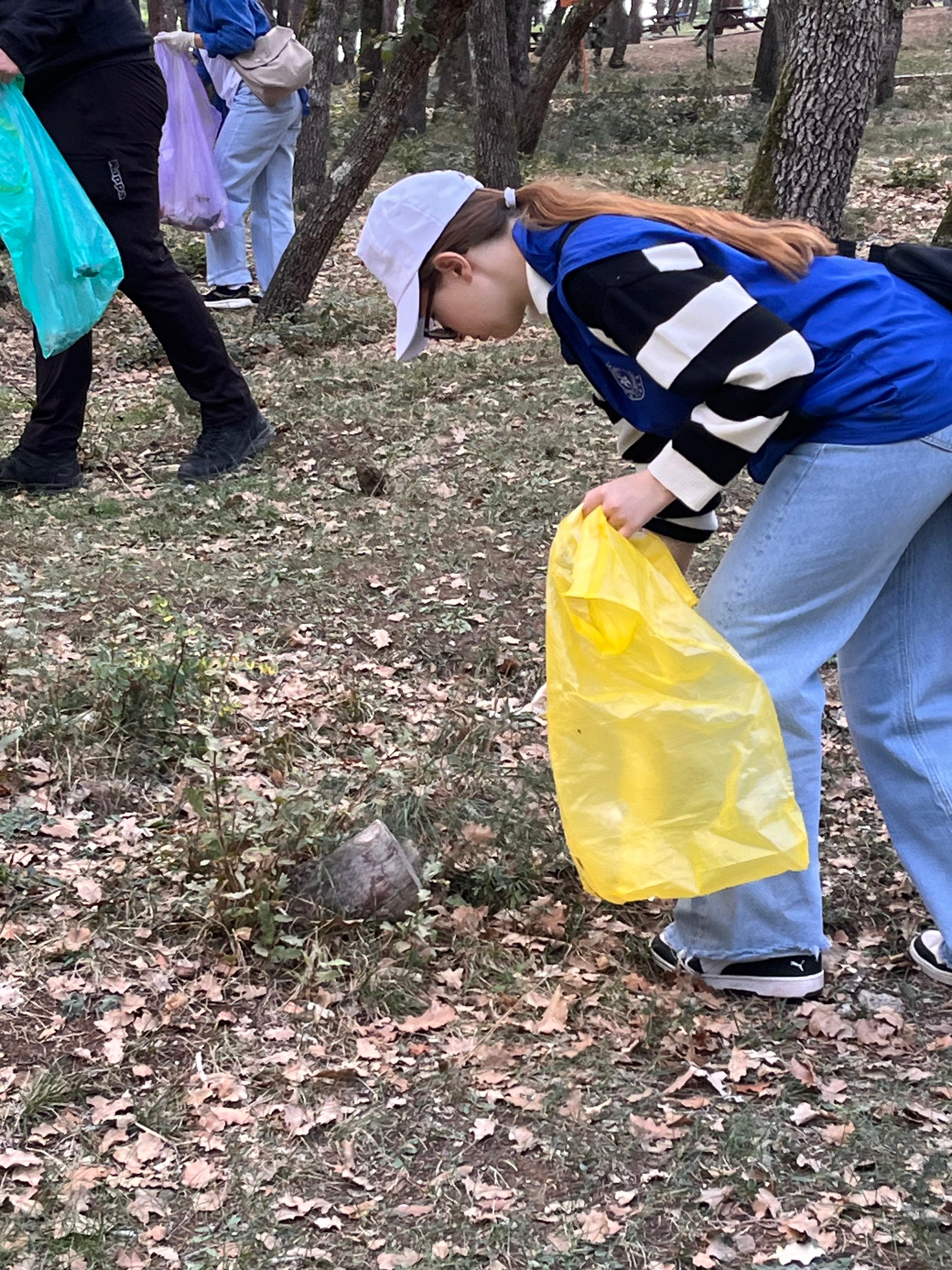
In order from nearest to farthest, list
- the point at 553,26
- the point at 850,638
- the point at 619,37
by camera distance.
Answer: the point at 850,638 → the point at 553,26 → the point at 619,37

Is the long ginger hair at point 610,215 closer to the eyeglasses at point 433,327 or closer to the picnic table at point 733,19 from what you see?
the eyeglasses at point 433,327

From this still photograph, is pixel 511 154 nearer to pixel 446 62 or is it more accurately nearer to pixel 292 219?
pixel 292 219

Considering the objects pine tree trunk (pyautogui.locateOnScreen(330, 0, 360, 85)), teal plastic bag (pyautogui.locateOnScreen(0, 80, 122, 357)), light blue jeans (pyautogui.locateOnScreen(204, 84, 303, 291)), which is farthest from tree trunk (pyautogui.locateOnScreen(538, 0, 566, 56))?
teal plastic bag (pyautogui.locateOnScreen(0, 80, 122, 357))

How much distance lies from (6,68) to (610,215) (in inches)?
132

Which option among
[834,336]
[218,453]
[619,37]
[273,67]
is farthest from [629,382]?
[619,37]

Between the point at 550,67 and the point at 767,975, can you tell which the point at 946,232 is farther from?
the point at 550,67

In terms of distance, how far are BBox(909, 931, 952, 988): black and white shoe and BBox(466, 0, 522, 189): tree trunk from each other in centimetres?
872

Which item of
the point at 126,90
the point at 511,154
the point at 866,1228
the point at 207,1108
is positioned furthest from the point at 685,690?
the point at 511,154

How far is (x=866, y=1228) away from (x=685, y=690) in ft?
3.04

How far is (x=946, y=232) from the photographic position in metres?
6.41

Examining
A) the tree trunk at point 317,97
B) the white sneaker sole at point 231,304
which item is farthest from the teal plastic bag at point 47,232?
the tree trunk at point 317,97

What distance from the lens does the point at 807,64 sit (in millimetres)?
6465

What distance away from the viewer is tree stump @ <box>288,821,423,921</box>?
112 inches

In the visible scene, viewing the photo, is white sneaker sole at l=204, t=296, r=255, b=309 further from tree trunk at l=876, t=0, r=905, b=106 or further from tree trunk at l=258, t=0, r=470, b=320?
tree trunk at l=876, t=0, r=905, b=106
